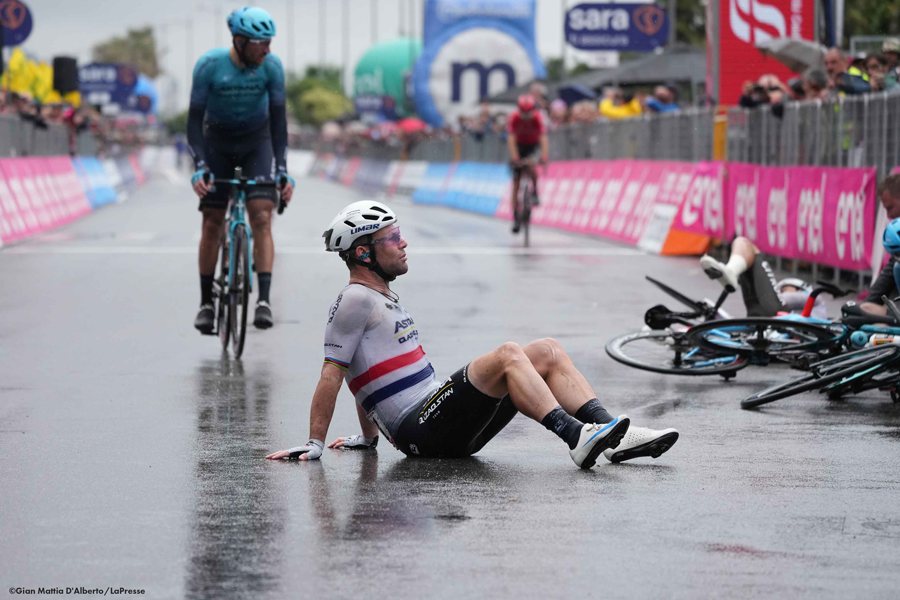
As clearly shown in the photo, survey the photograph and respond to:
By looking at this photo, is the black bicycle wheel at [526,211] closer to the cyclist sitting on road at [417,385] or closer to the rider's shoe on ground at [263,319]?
the rider's shoe on ground at [263,319]

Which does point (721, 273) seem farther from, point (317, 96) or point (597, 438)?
point (317, 96)

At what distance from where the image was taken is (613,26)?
35.5 m

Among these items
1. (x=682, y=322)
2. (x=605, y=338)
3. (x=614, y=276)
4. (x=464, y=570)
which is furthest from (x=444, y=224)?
(x=464, y=570)

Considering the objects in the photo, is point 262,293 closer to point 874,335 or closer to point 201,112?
point 201,112

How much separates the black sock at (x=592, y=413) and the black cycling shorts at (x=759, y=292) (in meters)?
3.30

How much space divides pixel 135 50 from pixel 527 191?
155653 millimetres

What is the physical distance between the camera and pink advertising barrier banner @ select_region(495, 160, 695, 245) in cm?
2117

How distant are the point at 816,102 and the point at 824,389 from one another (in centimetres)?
868

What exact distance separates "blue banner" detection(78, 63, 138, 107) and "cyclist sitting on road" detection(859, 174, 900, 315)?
7178cm

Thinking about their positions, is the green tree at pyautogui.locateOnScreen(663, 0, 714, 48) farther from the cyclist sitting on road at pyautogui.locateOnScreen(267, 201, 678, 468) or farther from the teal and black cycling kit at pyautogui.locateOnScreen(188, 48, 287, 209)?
the cyclist sitting on road at pyautogui.locateOnScreen(267, 201, 678, 468)

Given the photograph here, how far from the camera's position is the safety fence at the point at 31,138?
22.3 meters

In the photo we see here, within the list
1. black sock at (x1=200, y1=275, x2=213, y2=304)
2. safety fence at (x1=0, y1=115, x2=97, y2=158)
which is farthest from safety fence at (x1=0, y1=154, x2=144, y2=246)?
black sock at (x1=200, y1=275, x2=213, y2=304)

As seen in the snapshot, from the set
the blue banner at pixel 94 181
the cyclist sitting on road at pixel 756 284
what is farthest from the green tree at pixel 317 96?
the cyclist sitting on road at pixel 756 284

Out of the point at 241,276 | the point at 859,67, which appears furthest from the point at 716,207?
the point at 241,276
